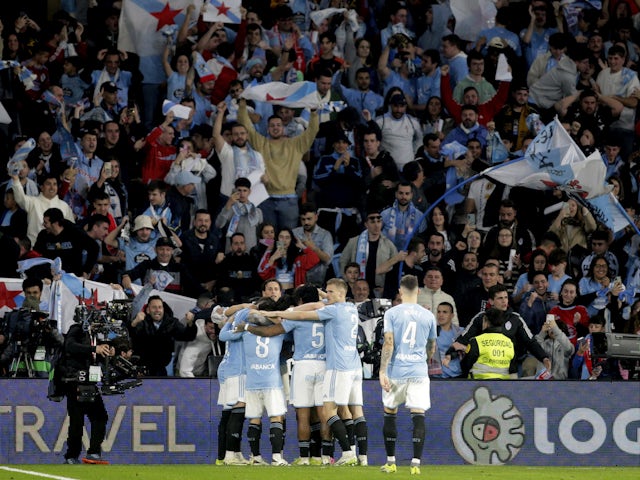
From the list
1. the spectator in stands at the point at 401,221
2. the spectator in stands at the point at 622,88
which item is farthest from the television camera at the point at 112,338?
the spectator in stands at the point at 622,88

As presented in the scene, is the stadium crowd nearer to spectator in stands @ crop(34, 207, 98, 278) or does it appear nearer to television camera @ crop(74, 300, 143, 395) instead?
Answer: spectator in stands @ crop(34, 207, 98, 278)

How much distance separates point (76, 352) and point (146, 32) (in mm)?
9023

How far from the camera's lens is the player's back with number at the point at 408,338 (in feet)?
56.8

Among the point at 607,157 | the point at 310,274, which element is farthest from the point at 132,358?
the point at 607,157

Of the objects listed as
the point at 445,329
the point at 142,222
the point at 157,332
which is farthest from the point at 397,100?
the point at 157,332

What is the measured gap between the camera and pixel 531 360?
70.7 feet

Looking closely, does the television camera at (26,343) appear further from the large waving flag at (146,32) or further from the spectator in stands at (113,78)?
the large waving flag at (146,32)

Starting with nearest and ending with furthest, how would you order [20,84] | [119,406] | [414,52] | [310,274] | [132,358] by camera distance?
[132,358], [119,406], [310,274], [20,84], [414,52]

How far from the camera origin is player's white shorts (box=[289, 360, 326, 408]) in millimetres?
18703

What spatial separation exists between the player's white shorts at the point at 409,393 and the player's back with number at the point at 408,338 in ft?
0.21

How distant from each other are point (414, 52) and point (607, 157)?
364cm

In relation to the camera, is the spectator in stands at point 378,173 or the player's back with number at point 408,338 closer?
the player's back with number at point 408,338

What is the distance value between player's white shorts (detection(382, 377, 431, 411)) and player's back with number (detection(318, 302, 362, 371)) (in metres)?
1.07

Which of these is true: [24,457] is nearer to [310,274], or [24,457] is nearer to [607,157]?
[310,274]
